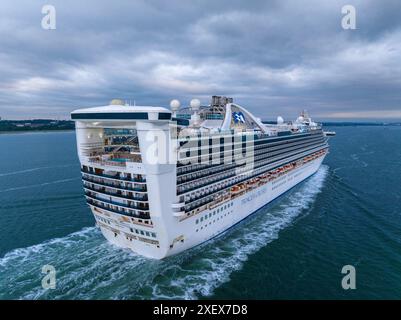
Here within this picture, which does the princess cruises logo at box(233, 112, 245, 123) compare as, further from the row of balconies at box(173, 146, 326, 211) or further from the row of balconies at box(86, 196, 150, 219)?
the row of balconies at box(86, 196, 150, 219)

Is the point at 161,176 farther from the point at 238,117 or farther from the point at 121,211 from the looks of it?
the point at 238,117

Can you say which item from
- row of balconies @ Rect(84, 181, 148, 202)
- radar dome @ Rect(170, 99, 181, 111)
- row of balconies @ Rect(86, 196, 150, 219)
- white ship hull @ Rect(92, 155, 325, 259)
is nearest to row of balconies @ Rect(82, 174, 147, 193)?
row of balconies @ Rect(84, 181, 148, 202)

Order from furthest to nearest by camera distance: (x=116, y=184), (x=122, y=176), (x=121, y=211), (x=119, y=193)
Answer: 1. (x=121, y=211)
2. (x=119, y=193)
3. (x=116, y=184)
4. (x=122, y=176)

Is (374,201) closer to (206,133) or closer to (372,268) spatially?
(372,268)

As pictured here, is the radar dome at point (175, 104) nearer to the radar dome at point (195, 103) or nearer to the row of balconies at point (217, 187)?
the radar dome at point (195, 103)

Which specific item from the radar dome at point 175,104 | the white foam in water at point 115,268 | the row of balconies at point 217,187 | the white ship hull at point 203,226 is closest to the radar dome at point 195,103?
the radar dome at point 175,104

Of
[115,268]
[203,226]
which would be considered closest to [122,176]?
[115,268]
